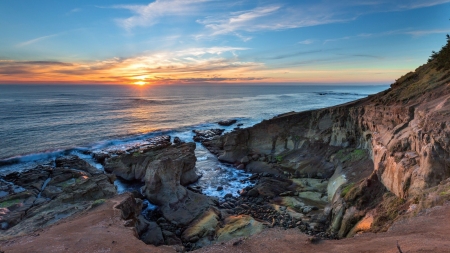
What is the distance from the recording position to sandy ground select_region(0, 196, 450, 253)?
875cm

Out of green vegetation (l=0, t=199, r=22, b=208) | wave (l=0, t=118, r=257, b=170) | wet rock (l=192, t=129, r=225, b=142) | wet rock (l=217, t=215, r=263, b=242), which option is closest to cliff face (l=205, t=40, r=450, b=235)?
wet rock (l=192, t=129, r=225, b=142)

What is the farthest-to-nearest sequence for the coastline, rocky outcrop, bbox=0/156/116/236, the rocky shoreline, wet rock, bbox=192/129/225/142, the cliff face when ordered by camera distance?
wet rock, bbox=192/129/225/142, rocky outcrop, bbox=0/156/116/236, the coastline, the rocky shoreline, the cliff face

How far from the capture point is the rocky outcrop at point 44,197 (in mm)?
16375

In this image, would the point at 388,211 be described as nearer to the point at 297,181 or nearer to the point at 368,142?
the point at 368,142

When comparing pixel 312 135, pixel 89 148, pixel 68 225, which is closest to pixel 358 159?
pixel 312 135

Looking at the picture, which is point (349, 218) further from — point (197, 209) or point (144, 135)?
point (144, 135)

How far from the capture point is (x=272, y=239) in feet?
38.4

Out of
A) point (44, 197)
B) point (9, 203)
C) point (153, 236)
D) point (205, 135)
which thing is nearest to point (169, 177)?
point (153, 236)

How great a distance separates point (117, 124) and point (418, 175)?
61.7 meters

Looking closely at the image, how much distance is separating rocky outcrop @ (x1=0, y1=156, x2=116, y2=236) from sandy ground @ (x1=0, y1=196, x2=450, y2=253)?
211 centimetres

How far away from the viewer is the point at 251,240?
11844 mm

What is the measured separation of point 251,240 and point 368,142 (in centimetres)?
1890

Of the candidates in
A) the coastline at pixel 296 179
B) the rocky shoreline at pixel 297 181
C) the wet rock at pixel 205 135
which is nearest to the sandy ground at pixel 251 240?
the rocky shoreline at pixel 297 181

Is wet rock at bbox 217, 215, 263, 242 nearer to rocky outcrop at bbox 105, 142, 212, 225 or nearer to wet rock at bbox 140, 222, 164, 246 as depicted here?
rocky outcrop at bbox 105, 142, 212, 225
